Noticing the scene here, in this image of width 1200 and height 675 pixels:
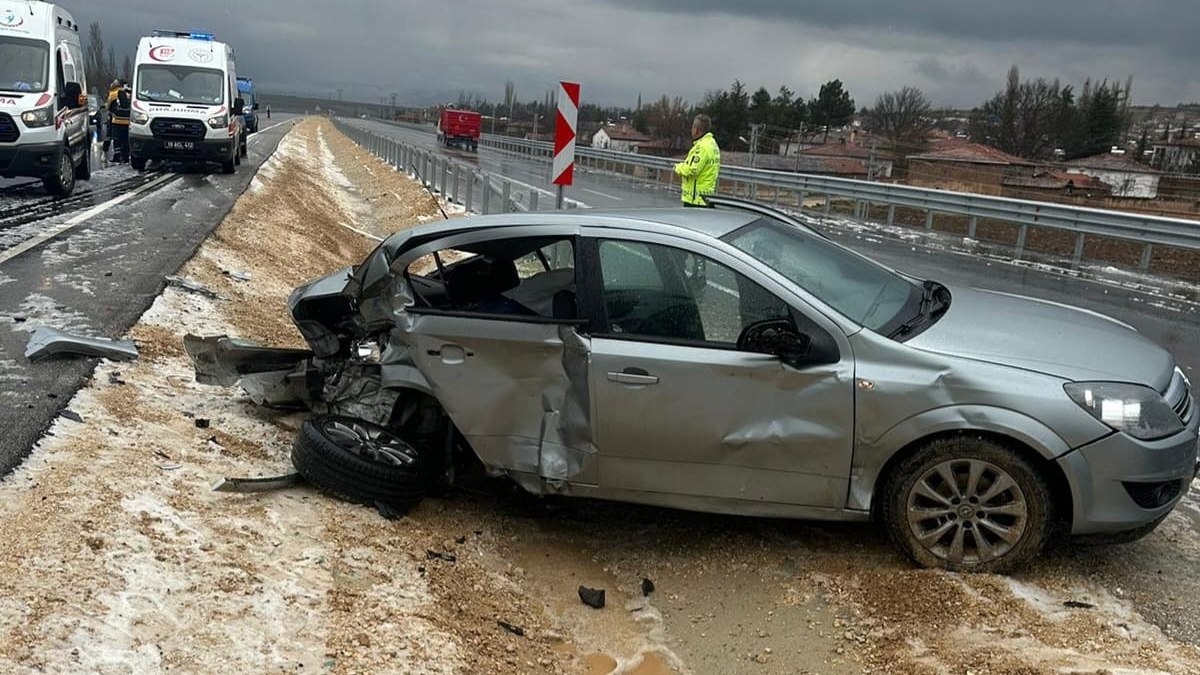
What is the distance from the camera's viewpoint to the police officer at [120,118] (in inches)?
887

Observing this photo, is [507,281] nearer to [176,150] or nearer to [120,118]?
[176,150]

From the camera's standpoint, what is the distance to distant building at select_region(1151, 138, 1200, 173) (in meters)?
31.1

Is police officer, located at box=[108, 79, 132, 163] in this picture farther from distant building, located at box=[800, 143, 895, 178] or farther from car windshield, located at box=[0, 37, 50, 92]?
distant building, located at box=[800, 143, 895, 178]

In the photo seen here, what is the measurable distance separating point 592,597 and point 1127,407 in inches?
99.2

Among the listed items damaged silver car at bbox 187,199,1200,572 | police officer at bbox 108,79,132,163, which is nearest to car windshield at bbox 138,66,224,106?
police officer at bbox 108,79,132,163

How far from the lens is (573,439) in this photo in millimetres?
4496

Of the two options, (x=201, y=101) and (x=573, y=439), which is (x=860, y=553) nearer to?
(x=573, y=439)

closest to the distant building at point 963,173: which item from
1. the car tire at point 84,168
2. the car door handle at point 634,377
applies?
the car tire at point 84,168

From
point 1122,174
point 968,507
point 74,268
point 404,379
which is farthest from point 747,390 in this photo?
point 1122,174

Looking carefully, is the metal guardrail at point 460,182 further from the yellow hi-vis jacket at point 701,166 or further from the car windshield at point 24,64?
the car windshield at point 24,64

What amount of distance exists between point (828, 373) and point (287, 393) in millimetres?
3487

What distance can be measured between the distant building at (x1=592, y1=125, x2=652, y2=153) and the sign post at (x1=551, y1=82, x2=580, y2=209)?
5455 centimetres

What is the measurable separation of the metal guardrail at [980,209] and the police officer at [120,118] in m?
16.9

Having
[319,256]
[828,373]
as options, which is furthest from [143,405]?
[319,256]
